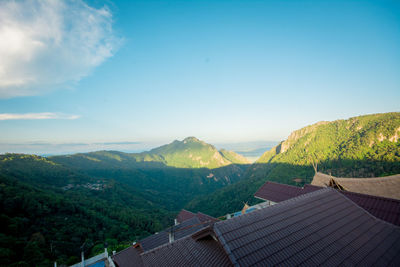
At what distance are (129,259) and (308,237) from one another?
13812 millimetres

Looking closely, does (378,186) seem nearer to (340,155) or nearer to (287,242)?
(287,242)

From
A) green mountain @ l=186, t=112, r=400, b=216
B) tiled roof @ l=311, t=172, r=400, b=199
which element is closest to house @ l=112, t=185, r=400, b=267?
tiled roof @ l=311, t=172, r=400, b=199

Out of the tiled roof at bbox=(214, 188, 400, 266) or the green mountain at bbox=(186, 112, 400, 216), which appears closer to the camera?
the tiled roof at bbox=(214, 188, 400, 266)

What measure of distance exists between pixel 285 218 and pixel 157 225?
212 feet

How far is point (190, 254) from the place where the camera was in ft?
21.0

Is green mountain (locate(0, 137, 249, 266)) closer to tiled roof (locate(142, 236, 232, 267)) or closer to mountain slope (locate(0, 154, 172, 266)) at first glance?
mountain slope (locate(0, 154, 172, 266))

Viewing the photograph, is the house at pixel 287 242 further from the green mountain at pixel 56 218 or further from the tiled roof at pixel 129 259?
the green mountain at pixel 56 218

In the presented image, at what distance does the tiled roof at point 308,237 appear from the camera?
583 centimetres

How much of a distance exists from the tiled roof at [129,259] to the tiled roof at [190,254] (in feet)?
26.6

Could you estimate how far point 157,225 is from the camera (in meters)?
61.7

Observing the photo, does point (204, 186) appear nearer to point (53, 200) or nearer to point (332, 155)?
point (332, 155)

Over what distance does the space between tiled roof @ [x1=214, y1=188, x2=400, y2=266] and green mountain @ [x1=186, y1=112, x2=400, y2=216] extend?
51.3 meters

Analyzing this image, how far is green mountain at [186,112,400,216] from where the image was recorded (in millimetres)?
66562

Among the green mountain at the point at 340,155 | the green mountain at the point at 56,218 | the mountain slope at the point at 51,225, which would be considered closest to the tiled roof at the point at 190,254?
the green mountain at the point at 56,218
